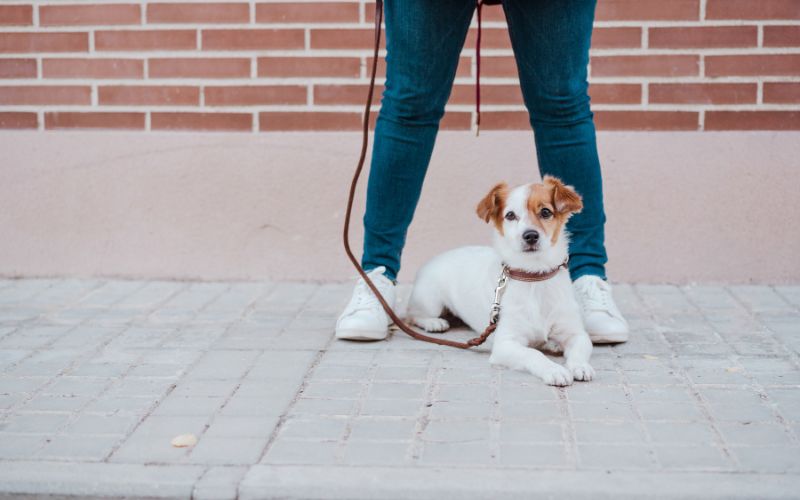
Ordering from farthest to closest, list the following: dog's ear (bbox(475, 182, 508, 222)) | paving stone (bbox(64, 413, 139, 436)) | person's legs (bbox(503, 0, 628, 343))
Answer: person's legs (bbox(503, 0, 628, 343)), dog's ear (bbox(475, 182, 508, 222)), paving stone (bbox(64, 413, 139, 436))

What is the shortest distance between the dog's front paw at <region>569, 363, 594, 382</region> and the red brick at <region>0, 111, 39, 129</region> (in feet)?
9.66

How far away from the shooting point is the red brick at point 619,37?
4.31 m

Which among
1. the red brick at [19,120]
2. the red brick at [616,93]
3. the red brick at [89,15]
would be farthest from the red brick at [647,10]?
the red brick at [19,120]

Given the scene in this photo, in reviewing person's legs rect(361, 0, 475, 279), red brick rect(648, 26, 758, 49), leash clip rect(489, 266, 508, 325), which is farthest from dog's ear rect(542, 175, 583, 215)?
red brick rect(648, 26, 758, 49)

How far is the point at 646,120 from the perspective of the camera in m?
4.35

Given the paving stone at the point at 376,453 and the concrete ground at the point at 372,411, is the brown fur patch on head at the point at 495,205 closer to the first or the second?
the concrete ground at the point at 372,411

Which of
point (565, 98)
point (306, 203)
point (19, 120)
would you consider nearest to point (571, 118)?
point (565, 98)

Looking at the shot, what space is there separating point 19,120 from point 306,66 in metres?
1.41

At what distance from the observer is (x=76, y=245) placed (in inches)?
181

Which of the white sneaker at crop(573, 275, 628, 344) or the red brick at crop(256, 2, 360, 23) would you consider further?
the red brick at crop(256, 2, 360, 23)

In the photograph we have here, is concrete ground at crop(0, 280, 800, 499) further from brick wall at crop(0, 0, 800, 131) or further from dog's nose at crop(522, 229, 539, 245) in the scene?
brick wall at crop(0, 0, 800, 131)

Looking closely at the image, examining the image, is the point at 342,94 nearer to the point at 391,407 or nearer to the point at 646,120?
the point at 646,120

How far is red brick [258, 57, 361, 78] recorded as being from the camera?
14.5 ft

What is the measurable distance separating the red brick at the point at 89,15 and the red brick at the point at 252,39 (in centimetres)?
36
